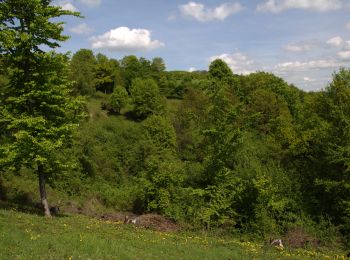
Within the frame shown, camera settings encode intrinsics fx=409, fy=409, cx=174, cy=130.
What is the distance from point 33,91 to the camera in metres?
20.8

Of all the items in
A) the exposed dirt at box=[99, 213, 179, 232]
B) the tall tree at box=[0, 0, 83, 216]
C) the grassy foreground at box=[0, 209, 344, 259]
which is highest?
the tall tree at box=[0, 0, 83, 216]

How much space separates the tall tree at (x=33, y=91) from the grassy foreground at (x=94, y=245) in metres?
3.58

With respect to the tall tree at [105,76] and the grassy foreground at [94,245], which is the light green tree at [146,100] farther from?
the grassy foreground at [94,245]

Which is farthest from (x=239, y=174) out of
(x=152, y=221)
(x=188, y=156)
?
(x=188, y=156)

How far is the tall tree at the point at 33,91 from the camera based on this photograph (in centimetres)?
2048

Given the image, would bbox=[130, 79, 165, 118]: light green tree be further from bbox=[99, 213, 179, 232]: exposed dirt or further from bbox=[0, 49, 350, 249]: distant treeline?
bbox=[99, 213, 179, 232]: exposed dirt

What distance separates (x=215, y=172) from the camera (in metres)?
37.4

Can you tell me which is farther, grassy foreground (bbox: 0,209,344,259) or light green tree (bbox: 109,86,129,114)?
light green tree (bbox: 109,86,129,114)

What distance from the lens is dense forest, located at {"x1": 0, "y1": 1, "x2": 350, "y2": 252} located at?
21.4 meters

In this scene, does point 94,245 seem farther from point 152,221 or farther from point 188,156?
point 188,156

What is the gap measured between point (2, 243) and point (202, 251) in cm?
799

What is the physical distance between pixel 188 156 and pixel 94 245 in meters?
33.7

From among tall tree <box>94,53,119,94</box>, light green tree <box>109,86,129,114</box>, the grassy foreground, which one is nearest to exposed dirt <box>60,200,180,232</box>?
the grassy foreground

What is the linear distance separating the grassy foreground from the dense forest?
4145 mm
